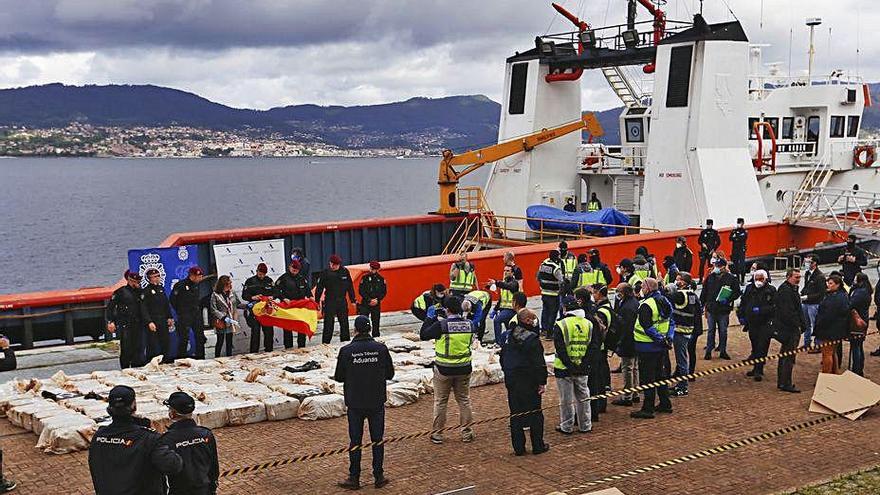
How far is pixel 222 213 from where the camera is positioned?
93188 mm

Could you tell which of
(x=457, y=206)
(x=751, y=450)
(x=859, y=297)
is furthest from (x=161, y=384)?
(x=457, y=206)

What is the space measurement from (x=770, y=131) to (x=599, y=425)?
60.6ft

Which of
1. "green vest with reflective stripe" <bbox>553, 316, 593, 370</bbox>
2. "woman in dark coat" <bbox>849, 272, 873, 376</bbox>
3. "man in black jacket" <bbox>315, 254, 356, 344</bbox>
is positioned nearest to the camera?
"green vest with reflective stripe" <bbox>553, 316, 593, 370</bbox>

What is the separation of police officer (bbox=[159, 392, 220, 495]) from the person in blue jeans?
30.2ft

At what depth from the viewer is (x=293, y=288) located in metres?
14.5

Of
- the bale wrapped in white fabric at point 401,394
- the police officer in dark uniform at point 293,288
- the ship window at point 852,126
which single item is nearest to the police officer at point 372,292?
the police officer in dark uniform at point 293,288

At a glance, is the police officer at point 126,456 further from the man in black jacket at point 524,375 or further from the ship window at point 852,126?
the ship window at point 852,126

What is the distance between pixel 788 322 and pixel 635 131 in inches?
660

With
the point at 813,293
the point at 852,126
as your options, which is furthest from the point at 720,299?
the point at 852,126

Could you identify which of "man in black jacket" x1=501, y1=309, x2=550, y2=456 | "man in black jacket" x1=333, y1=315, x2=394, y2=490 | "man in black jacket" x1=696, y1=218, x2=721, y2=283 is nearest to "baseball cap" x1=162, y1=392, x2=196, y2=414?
"man in black jacket" x1=333, y1=315, x2=394, y2=490

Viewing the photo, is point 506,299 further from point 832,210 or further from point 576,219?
point 832,210

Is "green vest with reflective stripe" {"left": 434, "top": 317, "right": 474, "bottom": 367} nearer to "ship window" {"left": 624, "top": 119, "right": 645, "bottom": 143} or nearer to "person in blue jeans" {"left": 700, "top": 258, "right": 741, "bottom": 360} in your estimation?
"person in blue jeans" {"left": 700, "top": 258, "right": 741, "bottom": 360}

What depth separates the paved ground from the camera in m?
8.94

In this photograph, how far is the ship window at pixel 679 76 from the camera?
24.2m
